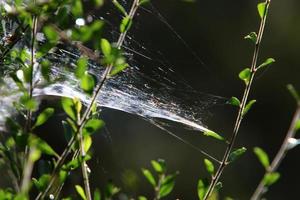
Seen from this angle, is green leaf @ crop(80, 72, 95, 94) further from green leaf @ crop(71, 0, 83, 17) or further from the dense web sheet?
the dense web sheet

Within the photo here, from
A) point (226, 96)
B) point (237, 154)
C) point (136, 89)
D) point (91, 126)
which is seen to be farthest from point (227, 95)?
point (91, 126)

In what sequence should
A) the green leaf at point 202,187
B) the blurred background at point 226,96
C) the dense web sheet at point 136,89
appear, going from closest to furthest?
the green leaf at point 202,187
the dense web sheet at point 136,89
the blurred background at point 226,96

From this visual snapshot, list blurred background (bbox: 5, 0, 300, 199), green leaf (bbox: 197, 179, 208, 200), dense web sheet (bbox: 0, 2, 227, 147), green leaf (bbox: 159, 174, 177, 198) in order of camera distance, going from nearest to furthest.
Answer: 1. green leaf (bbox: 159, 174, 177, 198)
2. green leaf (bbox: 197, 179, 208, 200)
3. dense web sheet (bbox: 0, 2, 227, 147)
4. blurred background (bbox: 5, 0, 300, 199)

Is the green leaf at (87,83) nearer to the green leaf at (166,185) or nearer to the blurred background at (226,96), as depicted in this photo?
the green leaf at (166,185)

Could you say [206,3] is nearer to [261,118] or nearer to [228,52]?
[228,52]

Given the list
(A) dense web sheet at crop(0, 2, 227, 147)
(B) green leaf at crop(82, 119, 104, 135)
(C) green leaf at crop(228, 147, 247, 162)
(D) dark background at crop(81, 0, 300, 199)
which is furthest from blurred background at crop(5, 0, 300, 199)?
(B) green leaf at crop(82, 119, 104, 135)

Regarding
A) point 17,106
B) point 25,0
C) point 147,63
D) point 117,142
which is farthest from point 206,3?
point 17,106

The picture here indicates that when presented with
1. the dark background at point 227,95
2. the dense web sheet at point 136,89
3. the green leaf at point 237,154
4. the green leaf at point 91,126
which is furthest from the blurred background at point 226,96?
the green leaf at point 91,126

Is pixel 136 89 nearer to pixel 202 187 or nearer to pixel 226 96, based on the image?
pixel 202 187
